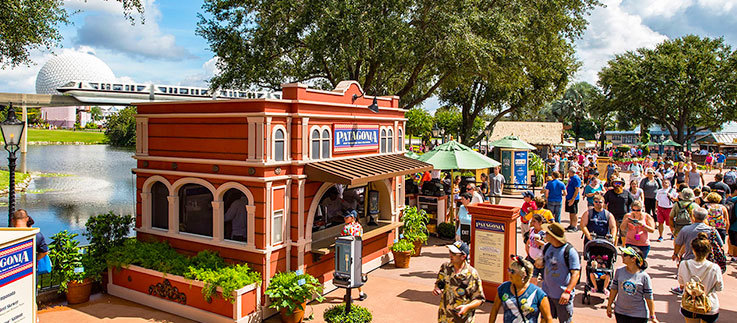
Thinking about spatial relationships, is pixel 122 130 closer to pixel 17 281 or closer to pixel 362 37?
pixel 362 37

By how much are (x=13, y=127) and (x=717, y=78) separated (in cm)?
5477

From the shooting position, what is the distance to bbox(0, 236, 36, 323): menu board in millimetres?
5270

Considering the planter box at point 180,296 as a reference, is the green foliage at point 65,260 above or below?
above

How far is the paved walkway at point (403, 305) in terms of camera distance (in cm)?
862

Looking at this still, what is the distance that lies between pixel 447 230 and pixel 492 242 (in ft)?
17.9

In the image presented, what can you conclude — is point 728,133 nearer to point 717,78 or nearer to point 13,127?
point 717,78

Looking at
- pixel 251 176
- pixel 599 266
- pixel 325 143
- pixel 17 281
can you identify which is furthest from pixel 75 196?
pixel 599 266

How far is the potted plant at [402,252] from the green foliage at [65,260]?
20.9 feet

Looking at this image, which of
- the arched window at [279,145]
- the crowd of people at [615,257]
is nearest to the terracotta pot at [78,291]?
the arched window at [279,145]

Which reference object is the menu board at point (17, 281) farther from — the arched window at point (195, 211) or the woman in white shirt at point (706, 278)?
the woman in white shirt at point (706, 278)

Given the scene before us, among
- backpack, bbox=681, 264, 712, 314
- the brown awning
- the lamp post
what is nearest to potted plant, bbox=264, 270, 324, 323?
the brown awning

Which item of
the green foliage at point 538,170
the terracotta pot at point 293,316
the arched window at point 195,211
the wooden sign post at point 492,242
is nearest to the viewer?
the terracotta pot at point 293,316

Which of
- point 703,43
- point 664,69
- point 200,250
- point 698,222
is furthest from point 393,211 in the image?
point 703,43

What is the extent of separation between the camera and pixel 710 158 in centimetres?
3816
